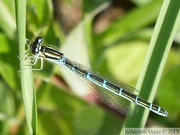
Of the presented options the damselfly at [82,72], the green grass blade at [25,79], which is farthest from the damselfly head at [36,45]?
the green grass blade at [25,79]

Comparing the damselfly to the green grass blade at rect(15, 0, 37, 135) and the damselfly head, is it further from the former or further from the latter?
the green grass blade at rect(15, 0, 37, 135)

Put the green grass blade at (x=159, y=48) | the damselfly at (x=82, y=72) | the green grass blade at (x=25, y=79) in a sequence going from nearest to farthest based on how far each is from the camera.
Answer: the green grass blade at (x=25, y=79), the green grass blade at (x=159, y=48), the damselfly at (x=82, y=72)

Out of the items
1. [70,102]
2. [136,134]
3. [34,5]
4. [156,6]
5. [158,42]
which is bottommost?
[136,134]

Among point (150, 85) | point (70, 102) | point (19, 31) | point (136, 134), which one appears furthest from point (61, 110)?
point (19, 31)

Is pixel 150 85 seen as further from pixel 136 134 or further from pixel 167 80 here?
pixel 167 80

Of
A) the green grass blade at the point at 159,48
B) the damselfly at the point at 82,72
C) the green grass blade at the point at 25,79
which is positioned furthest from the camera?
the damselfly at the point at 82,72

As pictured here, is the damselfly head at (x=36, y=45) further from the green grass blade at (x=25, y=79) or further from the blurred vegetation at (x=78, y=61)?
the green grass blade at (x=25, y=79)
